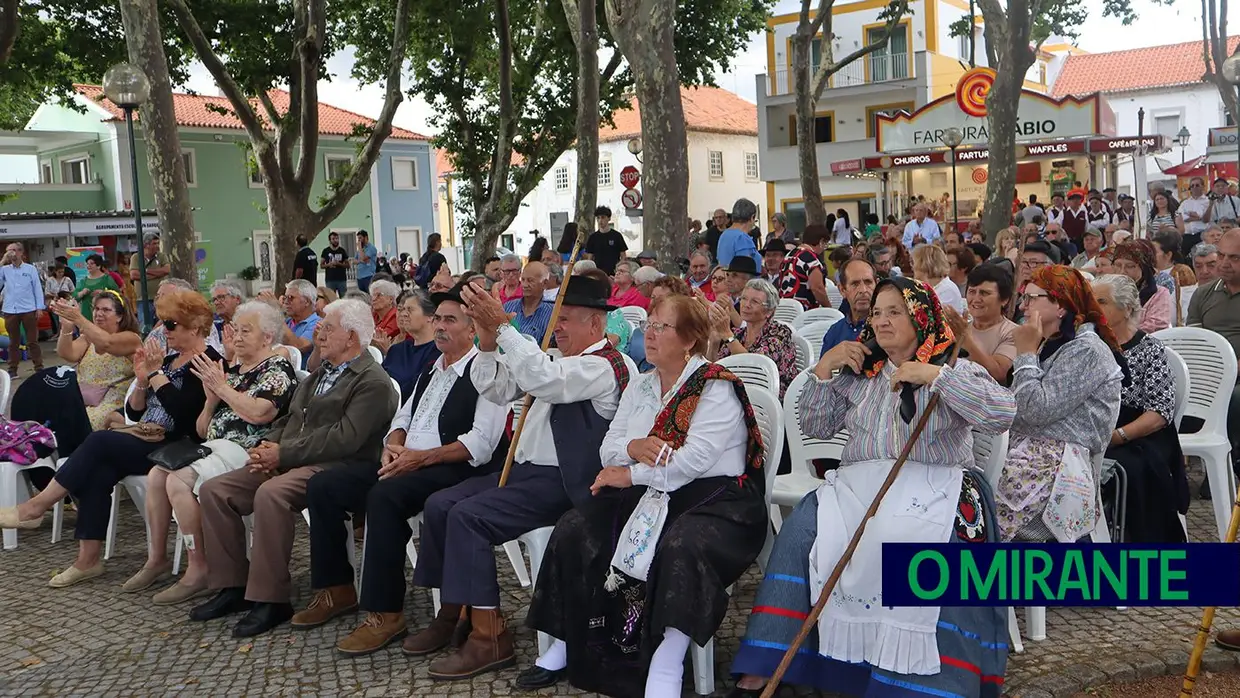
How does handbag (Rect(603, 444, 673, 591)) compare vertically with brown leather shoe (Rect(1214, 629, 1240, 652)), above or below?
above

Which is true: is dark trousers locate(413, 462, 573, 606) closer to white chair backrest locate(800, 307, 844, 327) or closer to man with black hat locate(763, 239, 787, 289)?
white chair backrest locate(800, 307, 844, 327)

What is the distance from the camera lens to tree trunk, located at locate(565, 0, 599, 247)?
14875mm

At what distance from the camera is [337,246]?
18188mm

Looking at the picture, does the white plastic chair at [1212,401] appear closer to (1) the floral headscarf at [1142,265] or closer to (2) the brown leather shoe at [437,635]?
(1) the floral headscarf at [1142,265]

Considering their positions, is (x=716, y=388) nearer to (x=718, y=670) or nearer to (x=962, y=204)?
(x=718, y=670)

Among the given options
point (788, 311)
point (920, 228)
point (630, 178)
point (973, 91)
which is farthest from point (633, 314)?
point (973, 91)

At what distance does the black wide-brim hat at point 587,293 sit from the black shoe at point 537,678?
1375mm

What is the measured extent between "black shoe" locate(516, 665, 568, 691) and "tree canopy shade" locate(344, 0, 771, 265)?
15525 millimetres

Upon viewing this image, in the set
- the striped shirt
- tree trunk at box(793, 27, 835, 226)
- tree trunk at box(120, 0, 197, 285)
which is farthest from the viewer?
tree trunk at box(793, 27, 835, 226)

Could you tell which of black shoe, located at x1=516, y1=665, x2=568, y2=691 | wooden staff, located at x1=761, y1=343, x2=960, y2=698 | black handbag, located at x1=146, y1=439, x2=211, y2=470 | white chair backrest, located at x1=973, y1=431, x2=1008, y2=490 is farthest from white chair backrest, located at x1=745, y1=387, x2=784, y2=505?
black handbag, located at x1=146, y1=439, x2=211, y2=470

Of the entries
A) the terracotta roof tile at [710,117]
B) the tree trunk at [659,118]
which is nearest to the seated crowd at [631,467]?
the tree trunk at [659,118]

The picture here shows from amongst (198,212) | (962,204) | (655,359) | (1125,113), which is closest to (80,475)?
(655,359)

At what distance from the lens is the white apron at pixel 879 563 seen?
3266 mm

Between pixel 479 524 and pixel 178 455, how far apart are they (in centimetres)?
191
